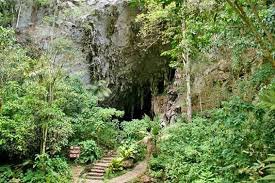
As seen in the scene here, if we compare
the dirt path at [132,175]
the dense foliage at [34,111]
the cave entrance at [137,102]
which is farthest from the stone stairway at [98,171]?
the cave entrance at [137,102]

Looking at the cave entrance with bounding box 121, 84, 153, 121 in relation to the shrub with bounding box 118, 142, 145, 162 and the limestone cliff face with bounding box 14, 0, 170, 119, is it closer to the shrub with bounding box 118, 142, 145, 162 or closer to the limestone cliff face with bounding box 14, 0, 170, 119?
the limestone cliff face with bounding box 14, 0, 170, 119

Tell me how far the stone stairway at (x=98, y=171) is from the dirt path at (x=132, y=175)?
0.70m

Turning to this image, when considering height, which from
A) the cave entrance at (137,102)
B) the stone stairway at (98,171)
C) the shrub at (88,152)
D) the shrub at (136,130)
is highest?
the cave entrance at (137,102)

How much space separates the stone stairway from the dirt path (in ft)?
2.29

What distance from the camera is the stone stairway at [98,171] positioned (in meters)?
12.1

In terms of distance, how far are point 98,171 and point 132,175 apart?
5.52ft

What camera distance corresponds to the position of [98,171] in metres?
12.6

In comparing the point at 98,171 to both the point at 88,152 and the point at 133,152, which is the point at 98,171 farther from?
the point at 133,152

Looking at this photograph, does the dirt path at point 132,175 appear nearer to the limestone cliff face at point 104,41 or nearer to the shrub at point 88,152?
the shrub at point 88,152

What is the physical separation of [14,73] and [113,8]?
7.34 m

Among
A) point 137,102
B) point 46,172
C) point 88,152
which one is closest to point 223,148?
point 46,172

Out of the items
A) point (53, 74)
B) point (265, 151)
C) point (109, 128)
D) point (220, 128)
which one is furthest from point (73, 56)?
point (265, 151)

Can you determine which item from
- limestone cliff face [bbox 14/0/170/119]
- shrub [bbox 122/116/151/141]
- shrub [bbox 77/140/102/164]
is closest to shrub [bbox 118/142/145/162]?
shrub [bbox 77/140/102/164]

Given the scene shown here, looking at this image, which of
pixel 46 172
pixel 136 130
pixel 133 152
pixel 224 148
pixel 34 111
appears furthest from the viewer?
pixel 136 130
